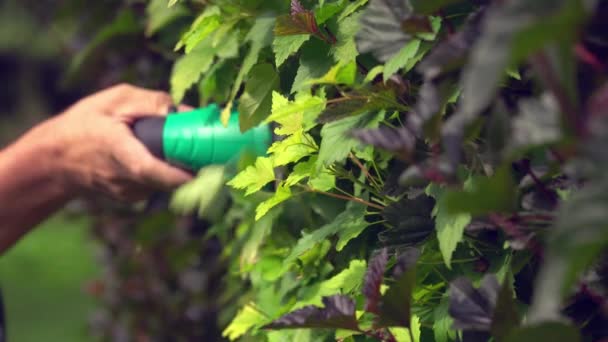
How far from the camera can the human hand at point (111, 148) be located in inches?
103

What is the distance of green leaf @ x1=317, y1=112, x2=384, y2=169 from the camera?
1.55 metres

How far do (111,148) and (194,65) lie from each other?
1.83ft

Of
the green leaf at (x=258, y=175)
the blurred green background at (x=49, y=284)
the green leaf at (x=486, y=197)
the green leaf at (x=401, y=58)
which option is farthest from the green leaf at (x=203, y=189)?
the blurred green background at (x=49, y=284)

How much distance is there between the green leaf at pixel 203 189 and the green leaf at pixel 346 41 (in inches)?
29.9

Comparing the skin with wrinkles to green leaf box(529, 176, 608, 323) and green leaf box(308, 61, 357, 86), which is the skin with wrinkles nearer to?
green leaf box(308, 61, 357, 86)

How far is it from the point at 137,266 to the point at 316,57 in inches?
121

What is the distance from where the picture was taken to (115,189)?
280cm

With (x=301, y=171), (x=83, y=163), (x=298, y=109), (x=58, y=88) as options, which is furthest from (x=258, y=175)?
(x=58, y=88)

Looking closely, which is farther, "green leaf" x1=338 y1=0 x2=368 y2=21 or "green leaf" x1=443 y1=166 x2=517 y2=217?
"green leaf" x1=338 y1=0 x2=368 y2=21

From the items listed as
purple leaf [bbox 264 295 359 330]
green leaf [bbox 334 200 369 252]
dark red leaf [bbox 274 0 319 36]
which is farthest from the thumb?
purple leaf [bbox 264 295 359 330]

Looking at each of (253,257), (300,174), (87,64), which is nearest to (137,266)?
(87,64)

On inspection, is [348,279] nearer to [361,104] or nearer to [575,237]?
[361,104]

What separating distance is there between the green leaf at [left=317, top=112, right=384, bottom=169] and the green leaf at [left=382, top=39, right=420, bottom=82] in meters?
0.17

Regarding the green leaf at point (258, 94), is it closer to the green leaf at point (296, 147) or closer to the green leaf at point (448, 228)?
the green leaf at point (296, 147)
